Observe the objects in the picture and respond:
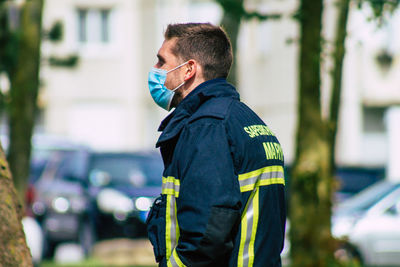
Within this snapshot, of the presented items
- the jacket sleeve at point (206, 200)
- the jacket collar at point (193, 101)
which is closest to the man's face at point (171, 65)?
the jacket collar at point (193, 101)

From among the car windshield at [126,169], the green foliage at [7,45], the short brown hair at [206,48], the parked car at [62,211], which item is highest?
the short brown hair at [206,48]

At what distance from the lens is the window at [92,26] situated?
32.2 meters

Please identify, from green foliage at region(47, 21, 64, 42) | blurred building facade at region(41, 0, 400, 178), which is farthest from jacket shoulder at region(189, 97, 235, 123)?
blurred building facade at region(41, 0, 400, 178)

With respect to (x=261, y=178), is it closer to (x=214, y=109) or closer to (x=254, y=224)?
(x=254, y=224)

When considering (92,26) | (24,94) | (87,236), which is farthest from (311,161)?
(92,26)

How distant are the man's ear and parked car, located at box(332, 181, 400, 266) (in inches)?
383

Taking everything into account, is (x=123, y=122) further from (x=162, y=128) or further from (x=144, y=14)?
(x=162, y=128)

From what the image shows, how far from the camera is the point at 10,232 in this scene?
3365 mm

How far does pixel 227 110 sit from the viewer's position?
3.06 metres

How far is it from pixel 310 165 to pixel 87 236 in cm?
608

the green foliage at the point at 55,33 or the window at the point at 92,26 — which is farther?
the window at the point at 92,26

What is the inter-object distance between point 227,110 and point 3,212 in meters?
0.99

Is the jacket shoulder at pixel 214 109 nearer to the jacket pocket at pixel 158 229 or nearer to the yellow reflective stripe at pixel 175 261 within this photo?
the jacket pocket at pixel 158 229

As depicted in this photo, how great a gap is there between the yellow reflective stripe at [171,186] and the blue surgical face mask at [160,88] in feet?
1.30
